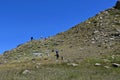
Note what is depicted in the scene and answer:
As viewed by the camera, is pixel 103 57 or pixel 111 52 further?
pixel 111 52

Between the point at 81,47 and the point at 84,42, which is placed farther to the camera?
the point at 84,42

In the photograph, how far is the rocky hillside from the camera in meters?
36.4

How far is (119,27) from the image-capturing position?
44969 millimetres

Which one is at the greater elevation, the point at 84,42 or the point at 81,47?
the point at 84,42

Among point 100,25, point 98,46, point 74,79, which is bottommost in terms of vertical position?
point 74,79

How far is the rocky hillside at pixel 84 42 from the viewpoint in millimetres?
36375

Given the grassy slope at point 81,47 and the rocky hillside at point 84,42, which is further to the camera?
the rocky hillside at point 84,42

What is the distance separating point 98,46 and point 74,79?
23350 mm

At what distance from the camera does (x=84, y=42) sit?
4159 centimetres

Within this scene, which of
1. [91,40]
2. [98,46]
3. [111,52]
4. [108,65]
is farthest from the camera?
[91,40]

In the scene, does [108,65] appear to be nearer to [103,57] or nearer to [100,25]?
[103,57]

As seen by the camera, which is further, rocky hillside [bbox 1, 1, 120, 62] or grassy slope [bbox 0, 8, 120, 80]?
rocky hillside [bbox 1, 1, 120, 62]

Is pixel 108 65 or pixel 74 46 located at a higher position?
pixel 74 46

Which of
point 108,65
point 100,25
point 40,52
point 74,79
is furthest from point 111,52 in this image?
point 74,79
